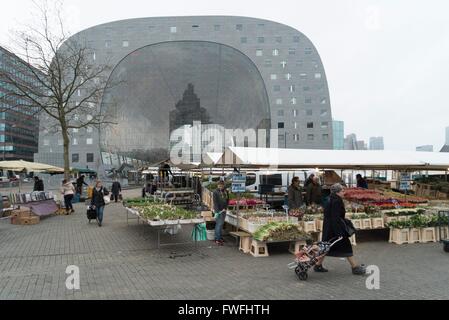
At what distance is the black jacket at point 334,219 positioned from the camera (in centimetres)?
748

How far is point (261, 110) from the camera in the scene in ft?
286

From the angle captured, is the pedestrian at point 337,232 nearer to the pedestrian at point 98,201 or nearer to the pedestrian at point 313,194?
the pedestrian at point 313,194

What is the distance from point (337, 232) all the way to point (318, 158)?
6325mm

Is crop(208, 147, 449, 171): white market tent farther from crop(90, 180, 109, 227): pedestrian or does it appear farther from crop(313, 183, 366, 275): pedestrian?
crop(90, 180, 109, 227): pedestrian

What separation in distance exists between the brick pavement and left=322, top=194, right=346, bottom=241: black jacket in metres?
0.81

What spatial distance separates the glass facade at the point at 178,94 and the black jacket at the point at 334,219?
251ft

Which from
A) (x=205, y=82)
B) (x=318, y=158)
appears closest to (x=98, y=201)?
(x=318, y=158)

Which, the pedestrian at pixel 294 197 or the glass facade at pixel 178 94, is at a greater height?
the glass facade at pixel 178 94

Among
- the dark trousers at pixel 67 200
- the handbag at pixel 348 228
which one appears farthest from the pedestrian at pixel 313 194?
the dark trousers at pixel 67 200

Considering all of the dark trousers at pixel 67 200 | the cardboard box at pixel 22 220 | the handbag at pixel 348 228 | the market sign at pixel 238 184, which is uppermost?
the market sign at pixel 238 184

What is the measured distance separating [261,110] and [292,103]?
7.18 metres

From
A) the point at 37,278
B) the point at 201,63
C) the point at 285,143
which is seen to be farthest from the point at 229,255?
the point at 201,63

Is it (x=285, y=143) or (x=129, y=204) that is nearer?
(x=129, y=204)

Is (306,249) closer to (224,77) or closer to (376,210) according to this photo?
(376,210)
